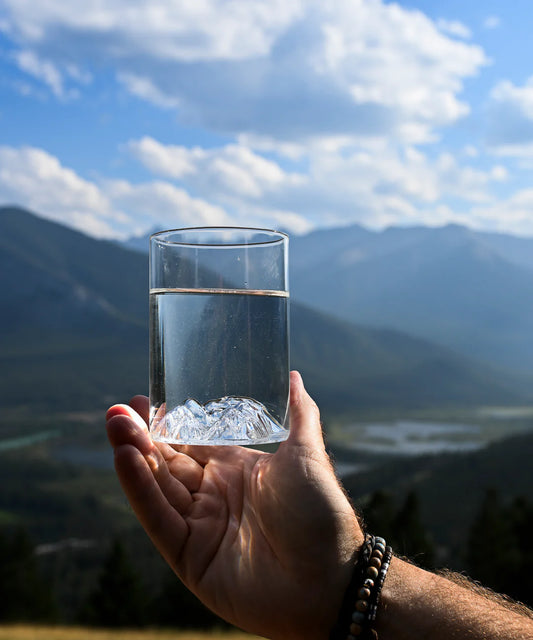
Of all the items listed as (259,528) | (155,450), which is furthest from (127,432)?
Answer: (259,528)

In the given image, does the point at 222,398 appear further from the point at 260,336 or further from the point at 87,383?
the point at 87,383

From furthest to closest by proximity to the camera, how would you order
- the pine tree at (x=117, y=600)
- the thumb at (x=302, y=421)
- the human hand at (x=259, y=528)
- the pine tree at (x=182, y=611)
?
the pine tree at (x=117, y=600)
the pine tree at (x=182, y=611)
the thumb at (x=302, y=421)
the human hand at (x=259, y=528)

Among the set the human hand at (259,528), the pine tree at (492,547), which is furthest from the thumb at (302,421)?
the pine tree at (492,547)

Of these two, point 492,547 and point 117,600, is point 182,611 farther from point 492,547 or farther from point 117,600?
point 492,547

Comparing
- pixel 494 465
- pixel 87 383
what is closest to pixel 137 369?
pixel 87 383

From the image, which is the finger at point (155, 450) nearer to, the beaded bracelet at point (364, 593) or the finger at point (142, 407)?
the finger at point (142, 407)

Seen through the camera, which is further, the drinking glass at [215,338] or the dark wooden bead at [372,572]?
the drinking glass at [215,338]

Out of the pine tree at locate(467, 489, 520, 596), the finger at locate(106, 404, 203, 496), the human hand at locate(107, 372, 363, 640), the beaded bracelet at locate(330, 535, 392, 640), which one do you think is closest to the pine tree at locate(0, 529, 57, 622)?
the pine tree at locate(467, 489, 520, 596)
